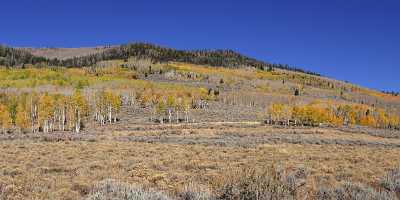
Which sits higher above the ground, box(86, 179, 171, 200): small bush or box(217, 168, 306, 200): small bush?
box(217, 168, 306, 200): small bush

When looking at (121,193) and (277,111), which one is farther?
(277,111)

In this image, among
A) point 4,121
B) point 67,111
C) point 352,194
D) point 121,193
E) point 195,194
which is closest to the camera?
point 121,193

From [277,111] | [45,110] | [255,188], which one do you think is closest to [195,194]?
[255,188]

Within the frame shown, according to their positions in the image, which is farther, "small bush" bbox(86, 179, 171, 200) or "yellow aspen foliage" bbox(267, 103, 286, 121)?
"yellow aspen foliage" bbox(267, 103, 286, 121)

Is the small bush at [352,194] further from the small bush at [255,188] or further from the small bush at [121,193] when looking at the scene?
the small bush at [121,193]

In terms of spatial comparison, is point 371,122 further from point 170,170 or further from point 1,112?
point 170,170

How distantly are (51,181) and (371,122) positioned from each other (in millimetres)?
136115

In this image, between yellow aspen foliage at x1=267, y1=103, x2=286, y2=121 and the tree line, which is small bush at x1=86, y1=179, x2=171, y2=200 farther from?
yellow aspen foliage at x1=267, y1=103, x2=286, y2=121

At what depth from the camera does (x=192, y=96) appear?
513 ft

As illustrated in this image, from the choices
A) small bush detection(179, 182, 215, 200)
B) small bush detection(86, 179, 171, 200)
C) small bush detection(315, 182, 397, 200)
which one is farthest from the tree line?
small bush detection(315, 182, 397, 200)

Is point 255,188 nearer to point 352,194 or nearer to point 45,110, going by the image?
point 352,194

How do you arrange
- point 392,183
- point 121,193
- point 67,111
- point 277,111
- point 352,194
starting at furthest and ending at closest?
point 277,111
point 67,111
point 392,183
point 352,194
point 121,193

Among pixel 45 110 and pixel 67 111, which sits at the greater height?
pixel 45 110

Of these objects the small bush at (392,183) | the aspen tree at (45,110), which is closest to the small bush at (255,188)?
the small bush at (392,183)
